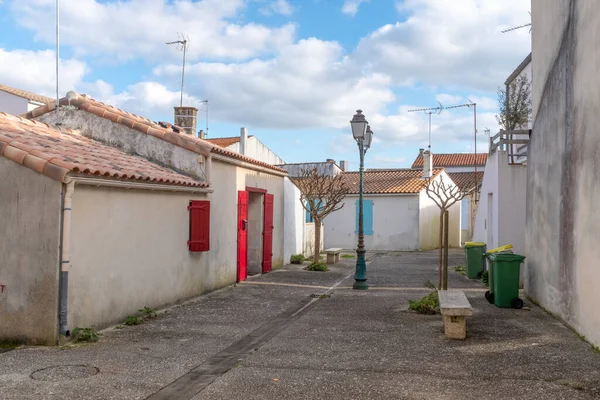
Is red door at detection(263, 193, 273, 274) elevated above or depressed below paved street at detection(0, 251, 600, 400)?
above

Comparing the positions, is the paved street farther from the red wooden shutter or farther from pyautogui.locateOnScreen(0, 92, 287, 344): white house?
the red wooden shutter

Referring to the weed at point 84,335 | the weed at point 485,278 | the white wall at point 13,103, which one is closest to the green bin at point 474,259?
the weed at point 485,278

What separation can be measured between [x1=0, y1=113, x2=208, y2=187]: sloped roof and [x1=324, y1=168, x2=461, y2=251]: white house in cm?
1547

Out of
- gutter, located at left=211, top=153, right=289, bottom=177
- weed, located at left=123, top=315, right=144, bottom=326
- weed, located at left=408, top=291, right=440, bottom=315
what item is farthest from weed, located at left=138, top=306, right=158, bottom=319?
weed, located at left=408, top=291, right=440, bottom=315

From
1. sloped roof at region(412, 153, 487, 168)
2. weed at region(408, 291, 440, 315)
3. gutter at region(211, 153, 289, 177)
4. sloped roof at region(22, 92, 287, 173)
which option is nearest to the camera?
weed at region(408, 291, 440, 315)

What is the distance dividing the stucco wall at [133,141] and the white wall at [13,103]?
15769mm

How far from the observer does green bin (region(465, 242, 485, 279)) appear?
13.6 meters

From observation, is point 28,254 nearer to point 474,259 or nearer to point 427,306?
point 427,306

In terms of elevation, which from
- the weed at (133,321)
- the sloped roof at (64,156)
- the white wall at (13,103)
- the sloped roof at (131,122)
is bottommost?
the weed at (133,321)

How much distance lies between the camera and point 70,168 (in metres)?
6.47

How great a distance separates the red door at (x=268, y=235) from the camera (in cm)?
1462

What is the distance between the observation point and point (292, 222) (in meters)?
17.6

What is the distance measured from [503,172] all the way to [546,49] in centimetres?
353

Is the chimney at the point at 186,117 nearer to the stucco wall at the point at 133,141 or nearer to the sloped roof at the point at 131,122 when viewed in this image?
the sloped roof at the point at 131,122
